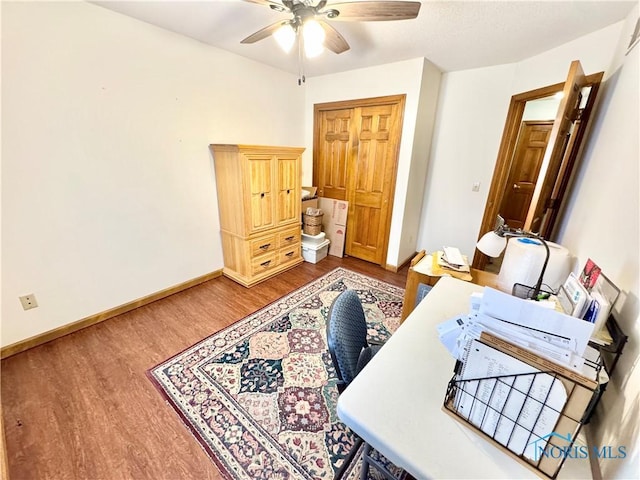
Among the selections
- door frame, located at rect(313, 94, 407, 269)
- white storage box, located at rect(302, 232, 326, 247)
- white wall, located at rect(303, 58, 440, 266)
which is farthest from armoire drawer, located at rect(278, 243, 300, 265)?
white wall, located at rect(303, 58, 440, 266)

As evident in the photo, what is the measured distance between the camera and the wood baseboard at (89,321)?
1881mm

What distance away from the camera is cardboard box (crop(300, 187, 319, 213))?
3.58m

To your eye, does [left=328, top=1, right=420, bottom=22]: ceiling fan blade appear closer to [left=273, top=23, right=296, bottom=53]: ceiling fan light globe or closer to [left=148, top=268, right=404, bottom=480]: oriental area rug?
[left=273, top=23, right=296, bottom=53]: ceiling fan light globe

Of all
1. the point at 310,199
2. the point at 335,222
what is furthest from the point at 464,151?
the point at 310,199

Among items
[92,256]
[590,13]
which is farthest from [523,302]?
[92,256]

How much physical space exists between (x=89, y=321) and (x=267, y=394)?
5.69ft

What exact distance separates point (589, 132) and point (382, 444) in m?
2.30

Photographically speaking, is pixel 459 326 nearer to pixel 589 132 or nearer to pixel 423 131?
pixel 589 132

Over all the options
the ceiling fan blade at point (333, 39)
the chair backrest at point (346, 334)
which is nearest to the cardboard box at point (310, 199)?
the ceiling fan blade at point (333, 39)

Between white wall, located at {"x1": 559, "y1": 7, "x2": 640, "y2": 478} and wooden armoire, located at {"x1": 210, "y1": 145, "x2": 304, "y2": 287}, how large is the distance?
Answer: 8.09 ft

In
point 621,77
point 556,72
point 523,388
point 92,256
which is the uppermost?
point 556,72

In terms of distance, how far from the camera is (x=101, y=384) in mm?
1669

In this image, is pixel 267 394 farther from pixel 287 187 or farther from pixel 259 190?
pixel 287 187

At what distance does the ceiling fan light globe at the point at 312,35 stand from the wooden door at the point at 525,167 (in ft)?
11.9
